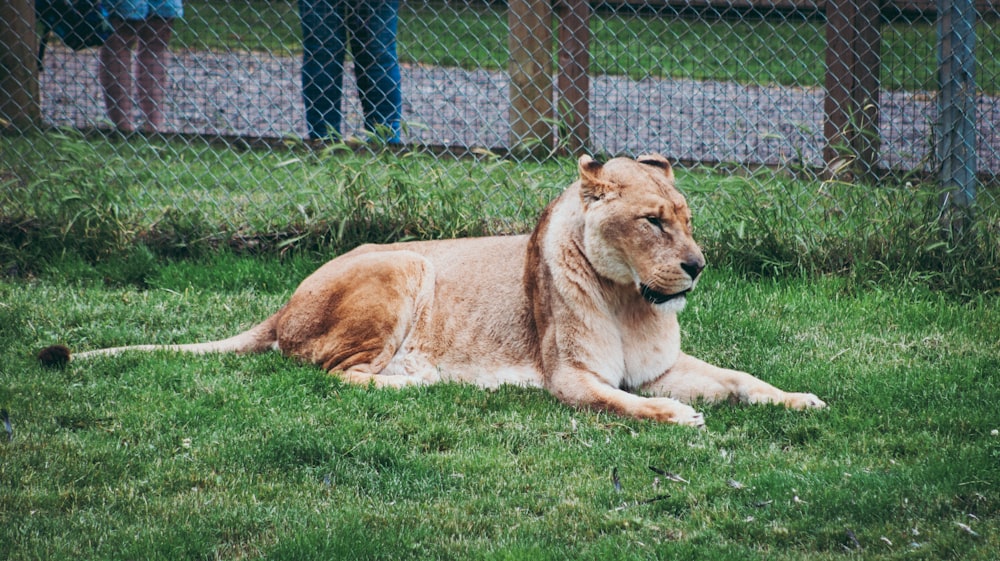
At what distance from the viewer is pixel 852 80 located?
7215 millimetres

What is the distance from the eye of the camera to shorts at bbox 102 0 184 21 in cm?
877

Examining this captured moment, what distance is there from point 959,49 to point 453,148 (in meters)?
3.42

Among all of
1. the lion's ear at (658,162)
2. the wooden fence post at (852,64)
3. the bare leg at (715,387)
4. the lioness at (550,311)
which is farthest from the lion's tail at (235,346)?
the wooden fence post at (852,64)

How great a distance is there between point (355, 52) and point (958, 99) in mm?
4218

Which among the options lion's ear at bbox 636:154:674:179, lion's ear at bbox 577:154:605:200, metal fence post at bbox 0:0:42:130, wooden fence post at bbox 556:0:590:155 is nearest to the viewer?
lion's ear at bbox 577:154:605:200

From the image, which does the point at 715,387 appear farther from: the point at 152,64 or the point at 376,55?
the point at 152,64

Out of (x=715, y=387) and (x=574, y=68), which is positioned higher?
(x=574, y=68)

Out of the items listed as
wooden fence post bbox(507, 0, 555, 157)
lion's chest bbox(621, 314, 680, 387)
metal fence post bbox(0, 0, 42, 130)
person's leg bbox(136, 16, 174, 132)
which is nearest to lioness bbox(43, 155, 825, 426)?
lion's chest bbox(621, 314, 680, 387)

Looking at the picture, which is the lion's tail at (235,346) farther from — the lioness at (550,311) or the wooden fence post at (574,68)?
the wooden fence post at (574,68)

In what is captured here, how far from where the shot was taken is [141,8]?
8867 mm

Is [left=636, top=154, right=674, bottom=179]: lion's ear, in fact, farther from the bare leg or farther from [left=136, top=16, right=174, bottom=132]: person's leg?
[left=136, top=16, right=174, bottom=132]: person's leg

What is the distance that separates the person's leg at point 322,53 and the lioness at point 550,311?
257 cm

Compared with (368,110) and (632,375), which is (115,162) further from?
(632,375)

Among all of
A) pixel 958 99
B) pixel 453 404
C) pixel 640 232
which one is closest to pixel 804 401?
pixel 640 232
